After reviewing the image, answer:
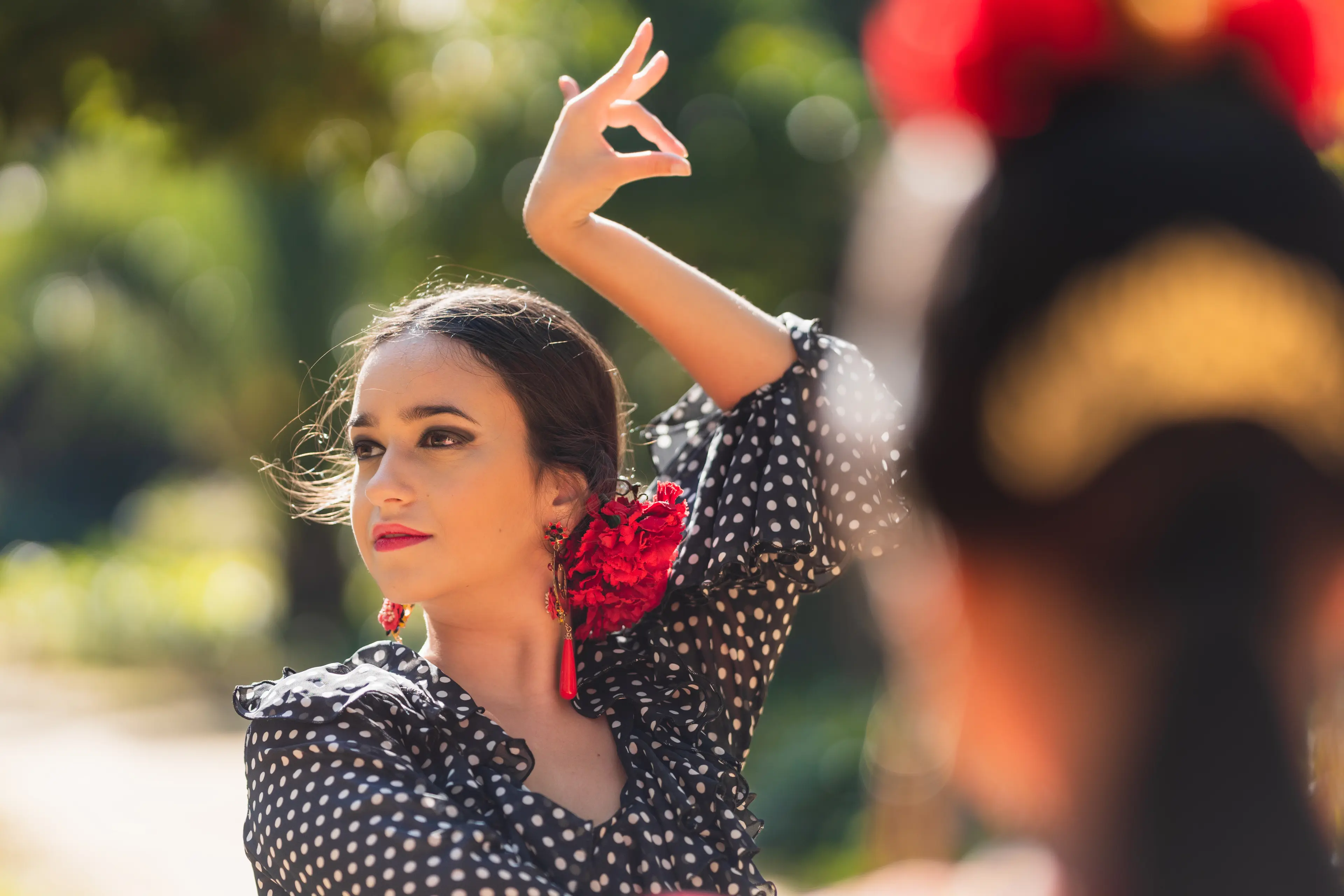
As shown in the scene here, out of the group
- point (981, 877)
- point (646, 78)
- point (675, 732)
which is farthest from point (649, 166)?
point (981, 877)

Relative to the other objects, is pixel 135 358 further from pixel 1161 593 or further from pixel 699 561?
pixel 1161 593

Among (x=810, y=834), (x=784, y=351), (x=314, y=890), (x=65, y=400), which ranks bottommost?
(x=314, y=890)

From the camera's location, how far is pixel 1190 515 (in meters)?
0.74

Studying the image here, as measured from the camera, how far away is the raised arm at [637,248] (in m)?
2.02

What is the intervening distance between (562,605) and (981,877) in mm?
1297

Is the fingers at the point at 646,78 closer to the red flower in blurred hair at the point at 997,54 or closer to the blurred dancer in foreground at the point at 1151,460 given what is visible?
the red flower in blurred hair at the point at 997,54

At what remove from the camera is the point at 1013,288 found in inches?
30.1

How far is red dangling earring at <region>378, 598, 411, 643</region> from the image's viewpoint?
2139mm

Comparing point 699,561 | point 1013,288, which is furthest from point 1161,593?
point 699,561

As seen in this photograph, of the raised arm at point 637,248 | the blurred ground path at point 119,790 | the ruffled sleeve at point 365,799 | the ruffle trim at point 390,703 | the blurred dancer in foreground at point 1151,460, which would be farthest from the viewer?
the blurred ground path at point 119,790

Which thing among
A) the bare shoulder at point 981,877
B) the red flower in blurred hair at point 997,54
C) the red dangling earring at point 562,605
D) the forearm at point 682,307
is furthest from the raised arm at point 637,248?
the bare shoulder at point 981,877

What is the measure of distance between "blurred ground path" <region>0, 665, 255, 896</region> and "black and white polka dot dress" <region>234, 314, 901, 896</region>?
3.98 metres

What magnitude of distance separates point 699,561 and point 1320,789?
1.34 m

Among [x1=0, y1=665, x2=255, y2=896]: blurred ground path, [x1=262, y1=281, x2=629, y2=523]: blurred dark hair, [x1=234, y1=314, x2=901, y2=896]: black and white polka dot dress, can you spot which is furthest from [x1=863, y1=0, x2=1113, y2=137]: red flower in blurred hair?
[x1=0, y1=665, x2=255, y2=896]: blurred ground path
